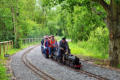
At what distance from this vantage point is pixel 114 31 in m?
11.3

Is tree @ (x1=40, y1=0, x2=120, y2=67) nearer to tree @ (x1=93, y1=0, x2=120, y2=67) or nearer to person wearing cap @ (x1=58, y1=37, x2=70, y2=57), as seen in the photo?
tree @ (x1=93, y1=0, x2=120, y2=67)

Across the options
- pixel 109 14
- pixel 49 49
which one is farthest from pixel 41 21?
pixel 109 14

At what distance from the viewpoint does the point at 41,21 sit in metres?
59.2

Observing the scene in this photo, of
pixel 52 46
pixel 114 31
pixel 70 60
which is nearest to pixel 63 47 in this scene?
pixel 70 60

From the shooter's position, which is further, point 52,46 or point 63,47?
point 52,46

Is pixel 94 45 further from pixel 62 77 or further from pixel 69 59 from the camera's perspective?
pixel 62 77

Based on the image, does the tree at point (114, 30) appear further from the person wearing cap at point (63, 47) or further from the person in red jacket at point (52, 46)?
the person in red jacket at point (52, 46)

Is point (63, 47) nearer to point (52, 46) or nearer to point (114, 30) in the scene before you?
point (52, 46)

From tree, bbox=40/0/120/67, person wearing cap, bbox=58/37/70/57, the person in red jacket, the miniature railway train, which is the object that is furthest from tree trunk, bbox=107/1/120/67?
the person in red jacket

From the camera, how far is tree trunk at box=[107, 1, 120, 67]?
11.3 m

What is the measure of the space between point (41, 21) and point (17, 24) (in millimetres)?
34040

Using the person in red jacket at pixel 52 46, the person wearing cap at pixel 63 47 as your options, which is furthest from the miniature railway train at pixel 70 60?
the person in red jacket at pixel 52 46

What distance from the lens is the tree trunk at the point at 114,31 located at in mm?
11336

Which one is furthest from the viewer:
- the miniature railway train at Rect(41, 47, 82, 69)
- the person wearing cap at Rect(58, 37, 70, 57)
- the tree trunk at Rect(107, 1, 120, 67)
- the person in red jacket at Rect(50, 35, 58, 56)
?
the person in red jacket at Rect(50, 35, 58, 56)
